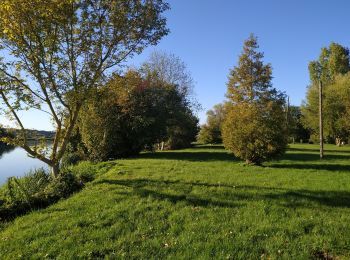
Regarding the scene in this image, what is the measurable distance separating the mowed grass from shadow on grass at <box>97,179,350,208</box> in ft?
0.09

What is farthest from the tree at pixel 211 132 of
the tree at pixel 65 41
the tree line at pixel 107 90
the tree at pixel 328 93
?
the tree at pixel 65 41

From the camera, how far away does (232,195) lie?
10.6 metres

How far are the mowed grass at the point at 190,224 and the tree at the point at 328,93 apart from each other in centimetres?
3756

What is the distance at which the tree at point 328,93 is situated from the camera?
47000 millimetres

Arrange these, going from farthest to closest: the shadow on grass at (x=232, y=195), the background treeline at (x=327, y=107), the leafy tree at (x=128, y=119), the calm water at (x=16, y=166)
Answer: the background treeline at (x=327, y=107)
the leafy tree at (x=128, y=119)
the calm water at (x=16, y=166)
the shadow on grass at (x=232, y=195)

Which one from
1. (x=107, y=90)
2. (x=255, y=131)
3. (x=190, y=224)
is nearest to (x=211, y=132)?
(x=255, y=131)

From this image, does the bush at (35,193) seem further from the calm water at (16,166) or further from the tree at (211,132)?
the tree at (211,132)

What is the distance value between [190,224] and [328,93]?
46174 mm

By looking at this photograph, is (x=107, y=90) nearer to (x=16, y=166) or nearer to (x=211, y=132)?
(x=16, y=166)

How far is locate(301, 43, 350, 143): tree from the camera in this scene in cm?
4700

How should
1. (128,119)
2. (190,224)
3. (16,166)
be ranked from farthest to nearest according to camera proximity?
(16,166) < (128,119) < (190,224)

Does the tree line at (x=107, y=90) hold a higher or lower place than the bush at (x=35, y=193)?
higher

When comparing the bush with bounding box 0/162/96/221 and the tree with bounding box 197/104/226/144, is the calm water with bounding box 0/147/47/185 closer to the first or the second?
the bush with bounding box 0/162/96/221

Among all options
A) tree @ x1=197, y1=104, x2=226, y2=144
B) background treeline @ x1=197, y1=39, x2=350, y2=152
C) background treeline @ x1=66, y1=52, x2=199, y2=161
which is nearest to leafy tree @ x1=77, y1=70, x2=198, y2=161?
background treeline @ x1=66, y1=52, x2=199, y2=161
